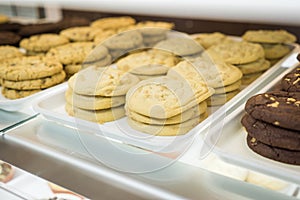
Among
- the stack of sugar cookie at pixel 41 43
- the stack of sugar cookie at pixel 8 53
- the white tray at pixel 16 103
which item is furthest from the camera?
the stack of sugar cookie at pixel 41 43

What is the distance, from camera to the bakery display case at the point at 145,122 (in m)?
0.76

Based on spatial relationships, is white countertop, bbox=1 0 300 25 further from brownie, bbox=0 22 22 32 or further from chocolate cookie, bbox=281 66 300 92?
brownie, bbox=0 22 22 32

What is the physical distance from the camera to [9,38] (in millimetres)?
1667

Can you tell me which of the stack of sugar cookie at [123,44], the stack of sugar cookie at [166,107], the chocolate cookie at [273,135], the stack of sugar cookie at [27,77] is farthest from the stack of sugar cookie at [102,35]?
the chocolate cookie at [273,135]

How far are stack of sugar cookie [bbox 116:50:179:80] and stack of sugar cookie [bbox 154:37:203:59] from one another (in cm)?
3

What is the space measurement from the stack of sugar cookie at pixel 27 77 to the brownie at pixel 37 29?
21.3 inches

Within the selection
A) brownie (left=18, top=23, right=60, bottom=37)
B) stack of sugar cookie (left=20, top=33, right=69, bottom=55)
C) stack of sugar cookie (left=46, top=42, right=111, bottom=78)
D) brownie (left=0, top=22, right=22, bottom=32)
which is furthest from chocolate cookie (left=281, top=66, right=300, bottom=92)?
brownie (left=0, top=22, right=22, bottom=32)

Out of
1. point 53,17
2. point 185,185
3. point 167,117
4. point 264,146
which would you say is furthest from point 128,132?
point 53,17

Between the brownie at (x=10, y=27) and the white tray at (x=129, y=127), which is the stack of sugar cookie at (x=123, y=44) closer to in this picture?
the white tray at (x=129, y=127)

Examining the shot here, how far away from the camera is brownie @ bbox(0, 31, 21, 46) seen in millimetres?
1639

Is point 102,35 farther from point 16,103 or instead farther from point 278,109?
point 278,109

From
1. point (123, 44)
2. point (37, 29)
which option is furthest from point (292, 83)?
point (37, 29)

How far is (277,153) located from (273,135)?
0.04 meters

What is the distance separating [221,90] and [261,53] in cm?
33
